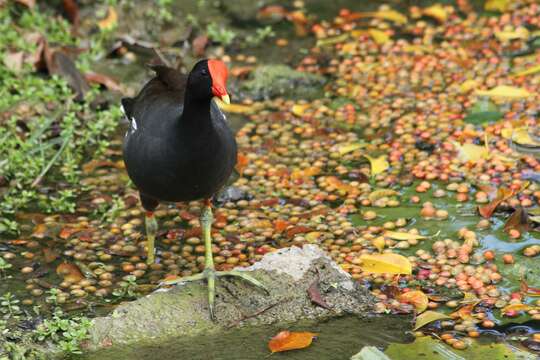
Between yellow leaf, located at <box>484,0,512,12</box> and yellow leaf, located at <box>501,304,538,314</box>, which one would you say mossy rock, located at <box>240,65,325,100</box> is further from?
yellow leaf, located at <box>501,304,538,314</box>

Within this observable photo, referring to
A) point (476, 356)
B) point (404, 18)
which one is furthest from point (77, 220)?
point (404, 18)

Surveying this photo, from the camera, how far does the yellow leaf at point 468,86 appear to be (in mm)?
6426

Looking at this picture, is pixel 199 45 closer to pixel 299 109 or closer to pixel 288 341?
pixel 299 109

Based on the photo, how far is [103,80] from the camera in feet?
21.5

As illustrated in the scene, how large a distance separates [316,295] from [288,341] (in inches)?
13.8

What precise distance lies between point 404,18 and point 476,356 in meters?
4.03

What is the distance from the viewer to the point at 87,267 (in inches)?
191

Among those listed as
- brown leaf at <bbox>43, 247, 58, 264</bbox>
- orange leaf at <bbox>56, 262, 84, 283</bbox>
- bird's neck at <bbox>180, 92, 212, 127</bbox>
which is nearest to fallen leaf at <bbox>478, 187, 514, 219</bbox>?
bird's neck at <bbox>180, 92, 212, 127</bbox>

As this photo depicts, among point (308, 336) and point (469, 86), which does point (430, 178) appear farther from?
point (308, 336)

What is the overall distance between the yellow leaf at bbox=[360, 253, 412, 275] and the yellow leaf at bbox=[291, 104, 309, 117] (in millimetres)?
1861

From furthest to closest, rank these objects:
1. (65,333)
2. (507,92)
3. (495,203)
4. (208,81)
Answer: (507,92) < (495,203) < (208,81) < (65,333)

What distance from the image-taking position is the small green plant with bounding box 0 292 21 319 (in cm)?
→ 424

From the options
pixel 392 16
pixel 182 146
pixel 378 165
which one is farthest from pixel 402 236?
pixel 392 16

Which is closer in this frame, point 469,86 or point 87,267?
point 87,267
